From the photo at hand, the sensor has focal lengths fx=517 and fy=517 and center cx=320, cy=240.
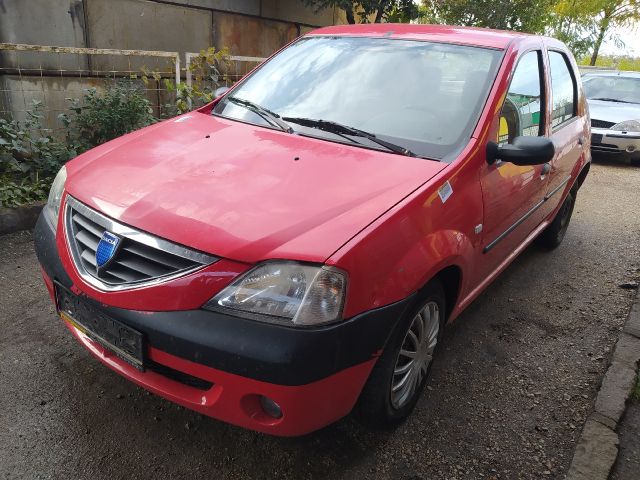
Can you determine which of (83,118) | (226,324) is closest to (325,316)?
(226,324)

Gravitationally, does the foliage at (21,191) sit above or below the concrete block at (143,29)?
below

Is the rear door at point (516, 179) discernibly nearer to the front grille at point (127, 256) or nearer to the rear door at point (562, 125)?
the rear door at point (562, 125)

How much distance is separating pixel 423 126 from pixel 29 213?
3.26 meters

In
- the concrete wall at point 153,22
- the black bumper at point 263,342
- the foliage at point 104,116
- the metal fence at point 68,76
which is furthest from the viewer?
the concrete wall at point 153,22

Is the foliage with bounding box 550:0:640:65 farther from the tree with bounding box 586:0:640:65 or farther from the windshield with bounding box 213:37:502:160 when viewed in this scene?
the windshield with bounding box 213:37:502:160

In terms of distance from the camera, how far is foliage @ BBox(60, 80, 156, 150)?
16.0ft

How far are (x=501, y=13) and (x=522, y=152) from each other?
32.5 ft

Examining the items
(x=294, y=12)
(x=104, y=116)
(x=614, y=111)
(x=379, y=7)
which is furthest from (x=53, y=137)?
(x=614, y=111)

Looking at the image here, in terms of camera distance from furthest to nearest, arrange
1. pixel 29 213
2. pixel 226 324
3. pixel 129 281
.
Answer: pixel 29 213, pixel 129 281, pixel 226 324

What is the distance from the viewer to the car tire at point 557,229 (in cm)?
435

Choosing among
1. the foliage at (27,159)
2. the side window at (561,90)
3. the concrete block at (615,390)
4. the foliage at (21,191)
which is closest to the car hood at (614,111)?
the side window at (561,90)

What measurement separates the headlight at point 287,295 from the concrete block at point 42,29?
4904 mm

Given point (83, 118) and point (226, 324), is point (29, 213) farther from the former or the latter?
point (226, 324)

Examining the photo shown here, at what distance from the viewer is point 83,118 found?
4.89 metres
